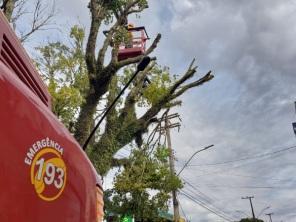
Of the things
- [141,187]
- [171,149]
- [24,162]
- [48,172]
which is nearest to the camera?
[24,162]

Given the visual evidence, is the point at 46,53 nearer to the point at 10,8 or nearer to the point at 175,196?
the point at 10,8

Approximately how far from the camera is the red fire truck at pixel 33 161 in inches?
66.4

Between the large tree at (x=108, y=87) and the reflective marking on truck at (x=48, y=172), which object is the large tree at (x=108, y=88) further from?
the reflective marking on truck at (x=48, y=172)

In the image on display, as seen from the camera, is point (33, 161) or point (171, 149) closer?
point (33, 161)

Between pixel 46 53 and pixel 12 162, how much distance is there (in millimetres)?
19647

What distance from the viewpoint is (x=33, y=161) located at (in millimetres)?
1822

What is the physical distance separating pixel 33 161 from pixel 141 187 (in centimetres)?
1950

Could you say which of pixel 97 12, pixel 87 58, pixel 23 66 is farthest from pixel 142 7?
pixel 23 66

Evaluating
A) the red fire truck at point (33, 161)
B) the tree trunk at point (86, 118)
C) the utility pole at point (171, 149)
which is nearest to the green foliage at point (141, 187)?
the utility pole at point (171, 149)

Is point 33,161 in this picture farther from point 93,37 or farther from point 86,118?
point 86,118

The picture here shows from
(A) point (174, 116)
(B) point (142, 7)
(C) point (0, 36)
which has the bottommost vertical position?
(C) point (0, 36)

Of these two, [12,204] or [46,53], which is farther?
[46,53]

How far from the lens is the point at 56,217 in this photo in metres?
1.95

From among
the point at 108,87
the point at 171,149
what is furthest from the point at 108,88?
the point at 171,149
